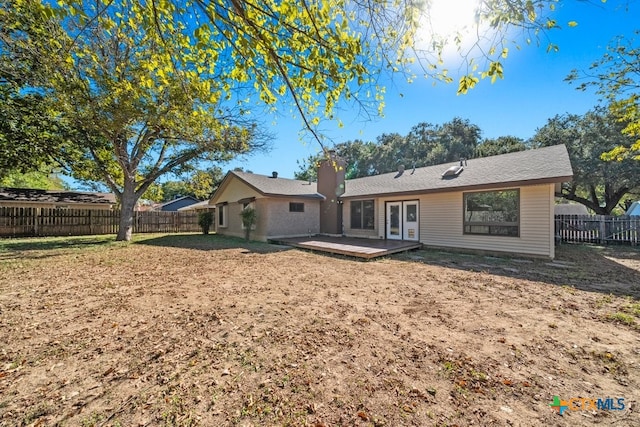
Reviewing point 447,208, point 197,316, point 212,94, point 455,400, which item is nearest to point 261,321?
point 197,316

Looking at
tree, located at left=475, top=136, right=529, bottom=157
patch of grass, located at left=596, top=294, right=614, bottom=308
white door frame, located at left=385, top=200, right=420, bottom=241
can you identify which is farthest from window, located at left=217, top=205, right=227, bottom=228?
tree, located at left=475, top=136, right=529, bottom=157

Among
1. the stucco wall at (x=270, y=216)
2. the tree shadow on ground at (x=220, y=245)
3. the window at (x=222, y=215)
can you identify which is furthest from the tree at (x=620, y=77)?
the window at (x=222, y=215)

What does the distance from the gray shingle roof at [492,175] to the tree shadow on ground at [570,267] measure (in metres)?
2.41

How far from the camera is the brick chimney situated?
1415 centimetres

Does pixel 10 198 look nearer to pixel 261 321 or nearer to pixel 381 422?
pixel 261 321

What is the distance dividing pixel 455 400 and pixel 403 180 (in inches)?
456

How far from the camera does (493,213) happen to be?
9.07 meters

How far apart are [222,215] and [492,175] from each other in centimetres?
1474

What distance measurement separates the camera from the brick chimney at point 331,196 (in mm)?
14148

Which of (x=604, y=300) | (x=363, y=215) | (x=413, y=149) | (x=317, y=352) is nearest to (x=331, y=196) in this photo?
(x=363, y=215)

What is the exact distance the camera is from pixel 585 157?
15.8m

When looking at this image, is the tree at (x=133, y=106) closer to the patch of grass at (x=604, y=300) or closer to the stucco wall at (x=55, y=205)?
the stucco wall at (x=55, y=205)

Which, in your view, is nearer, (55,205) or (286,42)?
(286,42)

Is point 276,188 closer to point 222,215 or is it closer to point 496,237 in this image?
point 222,215
